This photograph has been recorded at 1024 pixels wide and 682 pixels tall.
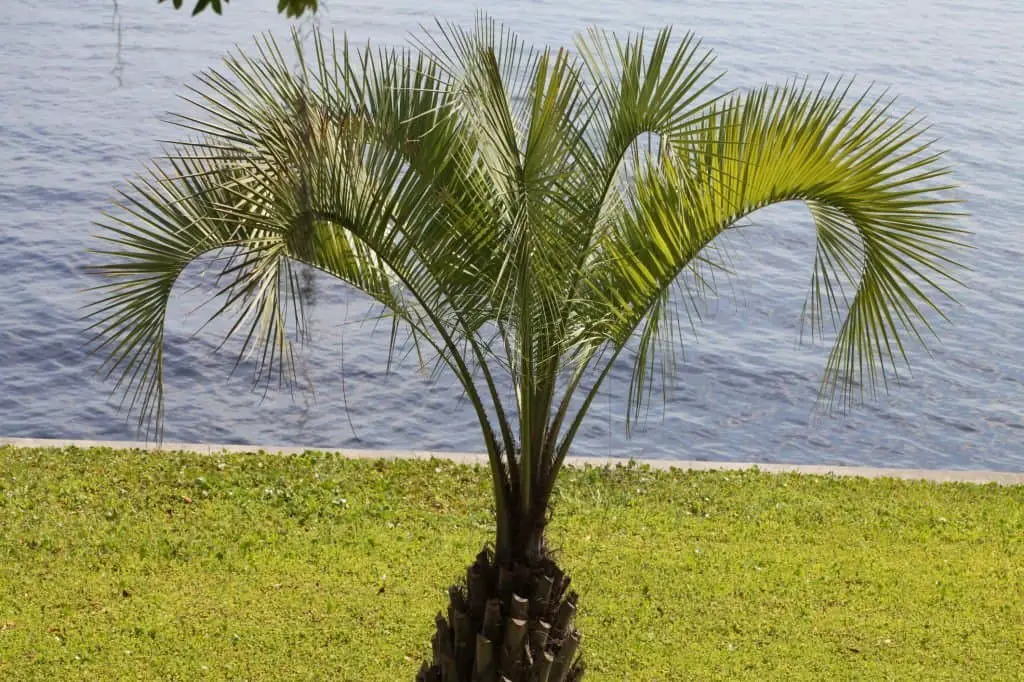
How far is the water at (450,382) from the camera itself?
11.9 m

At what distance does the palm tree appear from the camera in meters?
4.76

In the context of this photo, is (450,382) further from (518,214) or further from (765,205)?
(518,214)

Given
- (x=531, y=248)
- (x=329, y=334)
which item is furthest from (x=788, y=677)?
(x=329, y=334)

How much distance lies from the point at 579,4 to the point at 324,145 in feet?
82.4

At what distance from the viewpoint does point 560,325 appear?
5121 mm

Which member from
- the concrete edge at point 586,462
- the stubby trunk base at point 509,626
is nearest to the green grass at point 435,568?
the concrete edge at point 586,462

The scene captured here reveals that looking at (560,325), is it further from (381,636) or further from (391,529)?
(391,529)

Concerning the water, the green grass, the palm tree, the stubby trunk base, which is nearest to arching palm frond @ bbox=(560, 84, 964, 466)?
the palm tree

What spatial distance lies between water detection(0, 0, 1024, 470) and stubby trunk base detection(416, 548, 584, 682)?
450 centimetres

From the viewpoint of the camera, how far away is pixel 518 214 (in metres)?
4.64

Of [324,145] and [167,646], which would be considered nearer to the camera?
[324,145]

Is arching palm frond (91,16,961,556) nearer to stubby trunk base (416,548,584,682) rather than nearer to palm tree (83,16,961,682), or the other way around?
palm tree (83,16,961,682)

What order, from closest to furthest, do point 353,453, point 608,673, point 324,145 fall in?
point 324,145
point 608,673
point 353,453

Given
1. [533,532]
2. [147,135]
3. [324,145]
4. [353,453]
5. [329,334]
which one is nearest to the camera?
[324,145]
